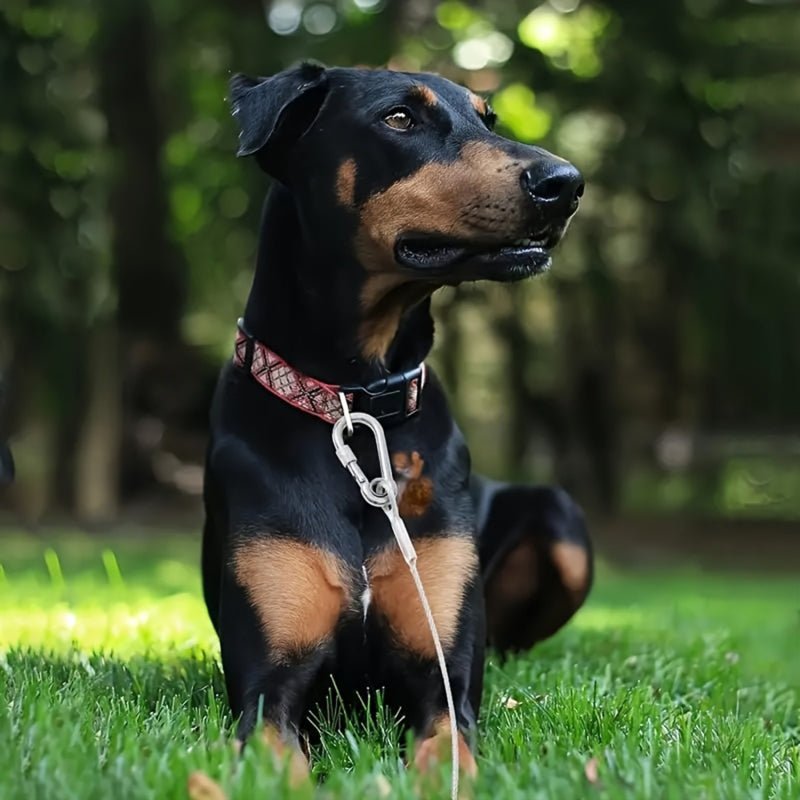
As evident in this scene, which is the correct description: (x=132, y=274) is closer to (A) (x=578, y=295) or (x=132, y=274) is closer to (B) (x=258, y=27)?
(B) (x=258, y=27)

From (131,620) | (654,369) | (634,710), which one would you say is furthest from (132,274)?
(634,710)

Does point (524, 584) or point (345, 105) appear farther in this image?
point (524, 584)

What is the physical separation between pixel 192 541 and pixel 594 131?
5358 mm

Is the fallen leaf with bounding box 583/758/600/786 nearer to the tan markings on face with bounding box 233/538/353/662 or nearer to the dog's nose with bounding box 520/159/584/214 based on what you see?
the tan markings on face with bounding box 233/538/353/662

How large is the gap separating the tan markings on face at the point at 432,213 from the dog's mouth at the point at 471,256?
31 millimetres

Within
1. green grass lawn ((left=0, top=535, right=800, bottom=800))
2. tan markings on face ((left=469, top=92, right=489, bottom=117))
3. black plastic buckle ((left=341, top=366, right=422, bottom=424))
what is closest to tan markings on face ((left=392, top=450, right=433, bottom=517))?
black plastic buckle ((left=341, top=366, right=422, bottom=424))

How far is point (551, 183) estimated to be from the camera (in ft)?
10.0

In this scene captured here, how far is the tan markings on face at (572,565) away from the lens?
4.25 m

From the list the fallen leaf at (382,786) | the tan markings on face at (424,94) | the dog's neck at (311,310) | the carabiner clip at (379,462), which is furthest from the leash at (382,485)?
the tan markings on face at (424,94)

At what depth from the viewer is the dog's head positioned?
10.2ft

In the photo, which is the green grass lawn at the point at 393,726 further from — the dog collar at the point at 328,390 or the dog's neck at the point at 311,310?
the dog's neck at the point at 311,310

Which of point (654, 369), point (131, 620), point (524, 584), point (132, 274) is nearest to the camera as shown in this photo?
point (524, 584)

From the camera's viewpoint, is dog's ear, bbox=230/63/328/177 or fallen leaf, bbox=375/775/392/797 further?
dog's ear, bbox=230/63/328/177

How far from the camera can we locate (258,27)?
1012cm
